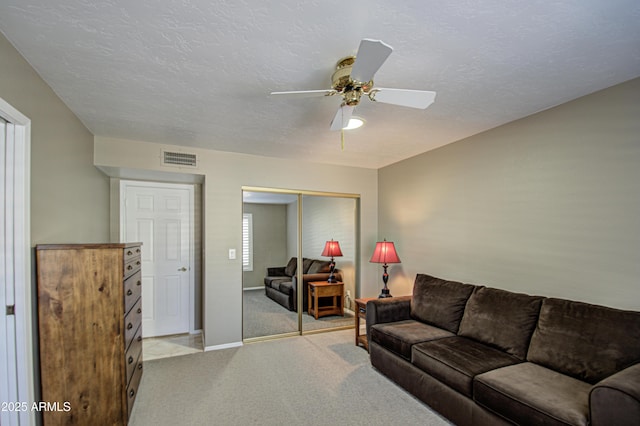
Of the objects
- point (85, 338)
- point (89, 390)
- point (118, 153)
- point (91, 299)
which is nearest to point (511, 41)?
point (91, 299)

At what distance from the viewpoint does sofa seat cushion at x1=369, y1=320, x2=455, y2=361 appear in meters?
2.79

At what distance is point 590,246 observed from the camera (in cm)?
235

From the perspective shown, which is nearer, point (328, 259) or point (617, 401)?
point (617, 401)

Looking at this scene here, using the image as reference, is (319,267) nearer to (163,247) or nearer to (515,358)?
(163,247)

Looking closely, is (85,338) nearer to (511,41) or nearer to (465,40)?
(465,40)

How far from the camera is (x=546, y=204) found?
265cm

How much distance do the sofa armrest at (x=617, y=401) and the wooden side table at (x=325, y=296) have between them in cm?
323

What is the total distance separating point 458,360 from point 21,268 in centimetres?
295

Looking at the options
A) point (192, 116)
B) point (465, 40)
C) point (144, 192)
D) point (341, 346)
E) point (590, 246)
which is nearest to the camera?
point (465, 40)

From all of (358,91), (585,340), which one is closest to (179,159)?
(358,91)

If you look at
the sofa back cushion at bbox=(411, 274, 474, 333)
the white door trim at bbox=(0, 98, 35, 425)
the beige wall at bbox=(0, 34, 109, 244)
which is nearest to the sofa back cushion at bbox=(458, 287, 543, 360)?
the sofa back cushion at bbox=(411, 274, 474, 333)

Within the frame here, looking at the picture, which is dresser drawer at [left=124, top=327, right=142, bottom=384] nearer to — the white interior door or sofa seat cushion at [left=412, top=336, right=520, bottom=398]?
the white interior door

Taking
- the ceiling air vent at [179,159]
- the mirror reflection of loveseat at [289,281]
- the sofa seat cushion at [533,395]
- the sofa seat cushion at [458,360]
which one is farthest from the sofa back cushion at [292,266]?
the sofa seat cushion at [533,395]

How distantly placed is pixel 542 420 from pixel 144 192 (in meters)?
4.58
